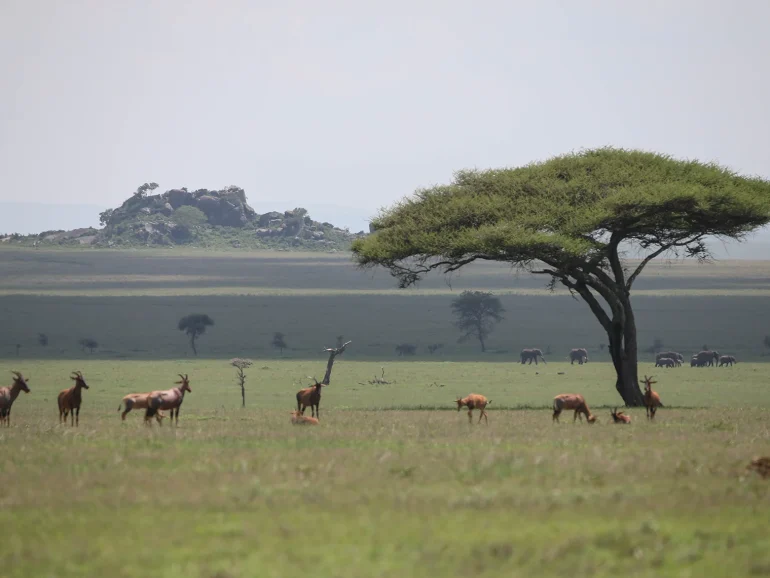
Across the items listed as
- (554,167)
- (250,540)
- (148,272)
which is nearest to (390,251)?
(554,167)

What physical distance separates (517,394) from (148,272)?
150167 millimetres

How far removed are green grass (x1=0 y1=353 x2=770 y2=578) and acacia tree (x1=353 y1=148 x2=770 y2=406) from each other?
949 cm

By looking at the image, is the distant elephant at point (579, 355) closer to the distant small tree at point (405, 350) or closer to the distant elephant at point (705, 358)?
the distant elephant at point (705, 358)

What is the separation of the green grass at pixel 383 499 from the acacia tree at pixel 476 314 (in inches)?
3354

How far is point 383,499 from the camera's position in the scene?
46.6 ft

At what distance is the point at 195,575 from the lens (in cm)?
1054

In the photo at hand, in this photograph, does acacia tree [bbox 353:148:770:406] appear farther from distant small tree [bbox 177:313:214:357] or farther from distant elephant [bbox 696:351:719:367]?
distant small tree [bbox 177:313:214:357]

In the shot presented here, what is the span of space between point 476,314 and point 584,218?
3034 inches

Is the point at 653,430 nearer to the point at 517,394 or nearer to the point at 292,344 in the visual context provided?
the point at 517,394

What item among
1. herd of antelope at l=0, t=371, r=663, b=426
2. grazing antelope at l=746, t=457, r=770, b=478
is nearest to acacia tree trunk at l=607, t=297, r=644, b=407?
herd of antelope at l=0, t=371, r=663, b=426

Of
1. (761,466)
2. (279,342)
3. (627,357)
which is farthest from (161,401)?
(279,342)

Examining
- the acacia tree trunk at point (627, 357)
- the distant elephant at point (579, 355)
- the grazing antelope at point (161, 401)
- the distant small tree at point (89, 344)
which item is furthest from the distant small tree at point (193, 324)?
the grazing antelope at point (161, 401)

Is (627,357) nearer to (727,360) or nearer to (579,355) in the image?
(727,360)

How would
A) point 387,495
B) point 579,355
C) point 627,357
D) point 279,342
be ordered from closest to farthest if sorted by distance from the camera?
1. point 387,495
2. point 627,357
3. point 579,355
4. point 279,342
